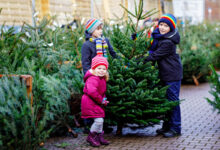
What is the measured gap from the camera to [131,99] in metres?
5.40

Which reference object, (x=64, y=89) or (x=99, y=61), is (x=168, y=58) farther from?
(x=64, y=89)

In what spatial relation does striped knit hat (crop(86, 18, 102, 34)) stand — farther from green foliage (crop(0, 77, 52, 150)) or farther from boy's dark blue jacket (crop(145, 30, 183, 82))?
green foliage (crop(0, 77, 52, 150))

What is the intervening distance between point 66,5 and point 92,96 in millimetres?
7262

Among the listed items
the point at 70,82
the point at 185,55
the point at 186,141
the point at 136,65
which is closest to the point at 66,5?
the point at 185,55

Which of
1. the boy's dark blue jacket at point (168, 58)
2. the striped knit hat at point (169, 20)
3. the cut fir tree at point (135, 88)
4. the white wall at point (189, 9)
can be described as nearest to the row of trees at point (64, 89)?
the cut fir tree at point (135, 88)

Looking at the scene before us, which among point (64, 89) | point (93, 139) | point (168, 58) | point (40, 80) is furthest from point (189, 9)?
point (93, 139)

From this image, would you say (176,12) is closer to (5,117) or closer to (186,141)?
(186,141)

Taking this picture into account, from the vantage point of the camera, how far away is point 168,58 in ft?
18.7

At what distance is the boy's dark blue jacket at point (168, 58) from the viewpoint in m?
5.59

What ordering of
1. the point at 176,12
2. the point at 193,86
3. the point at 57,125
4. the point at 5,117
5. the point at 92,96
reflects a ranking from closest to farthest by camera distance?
→ the point at 5,117 → the point at 92,96 → the point at 57,125 → the point at 193,86 → the point at 176,12

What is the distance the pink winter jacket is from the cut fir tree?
0.22 meters

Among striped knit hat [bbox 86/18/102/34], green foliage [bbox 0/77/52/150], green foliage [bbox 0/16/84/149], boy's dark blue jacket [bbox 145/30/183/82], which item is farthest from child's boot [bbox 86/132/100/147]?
striped knit hat [bbox 86/18/102/34]

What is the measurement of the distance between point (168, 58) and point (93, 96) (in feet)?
4.76

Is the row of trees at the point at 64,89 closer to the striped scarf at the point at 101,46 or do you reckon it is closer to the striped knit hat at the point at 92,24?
the striped scarf at the point at 101,46
